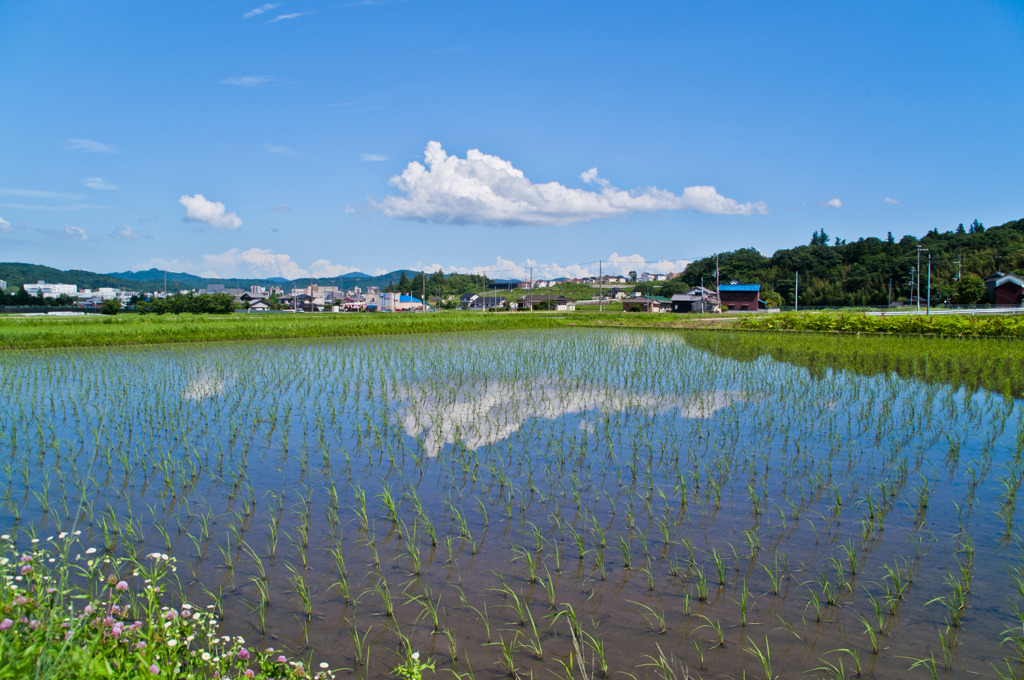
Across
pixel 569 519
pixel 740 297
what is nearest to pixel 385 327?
pixel 569 519

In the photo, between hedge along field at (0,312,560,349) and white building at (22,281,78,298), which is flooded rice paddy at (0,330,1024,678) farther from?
white building at (22,281,78,298)

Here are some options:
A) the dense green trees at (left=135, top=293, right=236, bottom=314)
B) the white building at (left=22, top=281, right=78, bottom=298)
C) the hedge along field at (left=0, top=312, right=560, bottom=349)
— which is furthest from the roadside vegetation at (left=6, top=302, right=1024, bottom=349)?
the white building at (left=22, top=281, right=78, bottom=298)

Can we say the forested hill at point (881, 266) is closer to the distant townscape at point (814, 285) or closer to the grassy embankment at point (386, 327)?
the distant townscape at point (814, 285)

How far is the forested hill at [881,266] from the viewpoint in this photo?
45.5 m

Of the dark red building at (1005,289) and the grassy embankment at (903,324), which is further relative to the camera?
the dark red building at (1005,289)

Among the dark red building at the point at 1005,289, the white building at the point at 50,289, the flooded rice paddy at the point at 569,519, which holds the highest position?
the white building at the point at 50,289

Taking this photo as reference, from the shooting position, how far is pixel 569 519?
176 inches

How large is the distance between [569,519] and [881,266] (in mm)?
60676

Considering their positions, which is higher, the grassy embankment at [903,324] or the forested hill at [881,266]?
the forested hill at [881,266]

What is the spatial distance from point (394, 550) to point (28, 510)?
3.03 m

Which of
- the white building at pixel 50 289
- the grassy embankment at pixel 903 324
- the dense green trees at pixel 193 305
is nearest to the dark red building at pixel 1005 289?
the grassy embankment at pixel 903 324

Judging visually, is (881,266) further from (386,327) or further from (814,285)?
(386,327)

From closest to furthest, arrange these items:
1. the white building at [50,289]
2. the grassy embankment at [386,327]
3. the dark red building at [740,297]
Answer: the grassy embankment at [386,327] → the dark red building at [740,297] → the white building at [50,289]

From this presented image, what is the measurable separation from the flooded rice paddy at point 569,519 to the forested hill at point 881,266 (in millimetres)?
44154
